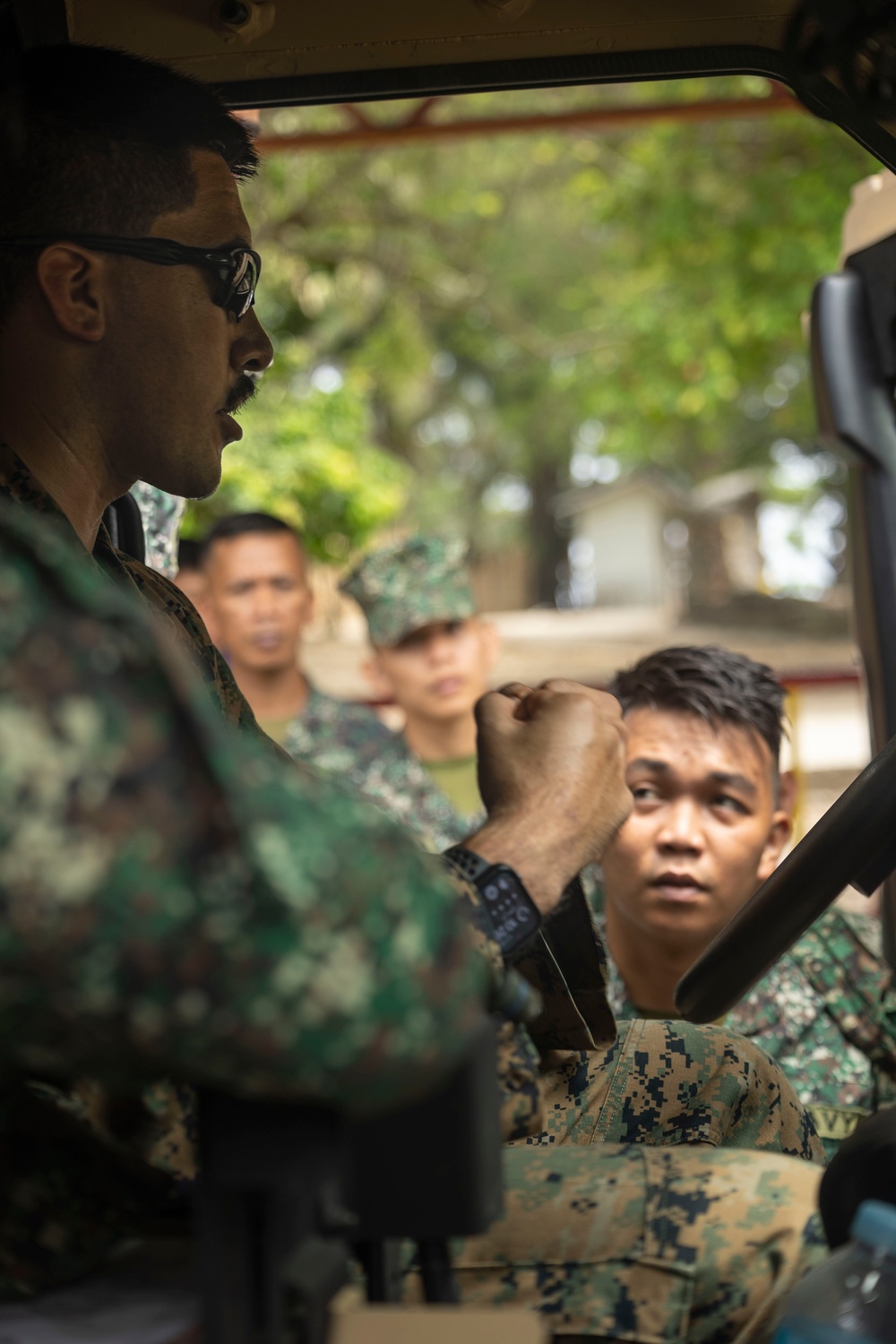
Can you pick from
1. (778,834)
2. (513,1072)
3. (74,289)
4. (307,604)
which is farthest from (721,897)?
(307,604)

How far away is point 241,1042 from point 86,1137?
1.07ft

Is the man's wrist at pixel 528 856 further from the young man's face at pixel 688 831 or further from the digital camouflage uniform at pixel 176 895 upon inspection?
the young man's face at pixel 688 831

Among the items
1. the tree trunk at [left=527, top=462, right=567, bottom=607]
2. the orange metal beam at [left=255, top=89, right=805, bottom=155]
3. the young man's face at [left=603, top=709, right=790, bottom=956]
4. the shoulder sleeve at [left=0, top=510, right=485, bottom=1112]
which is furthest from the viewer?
the tree trunk at [left=527, top=462, right=567, bottom=607]

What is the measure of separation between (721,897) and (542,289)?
20642 mm

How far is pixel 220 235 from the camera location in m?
1.47

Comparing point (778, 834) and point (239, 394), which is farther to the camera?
point (778, 834)

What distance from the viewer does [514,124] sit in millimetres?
5988

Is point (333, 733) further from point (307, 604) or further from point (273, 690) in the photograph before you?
point (307, 604)

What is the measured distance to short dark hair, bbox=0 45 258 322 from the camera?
4.62ft

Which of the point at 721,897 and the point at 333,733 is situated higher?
the point at 333,733

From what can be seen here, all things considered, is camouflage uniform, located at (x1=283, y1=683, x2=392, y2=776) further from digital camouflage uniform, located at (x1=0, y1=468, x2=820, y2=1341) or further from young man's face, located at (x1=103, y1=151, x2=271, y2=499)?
digital camouflage uniform, located at (x1=0, y1=468, x2=820, y2=1341)

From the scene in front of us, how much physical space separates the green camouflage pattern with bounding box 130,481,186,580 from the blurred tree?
4.53 ft

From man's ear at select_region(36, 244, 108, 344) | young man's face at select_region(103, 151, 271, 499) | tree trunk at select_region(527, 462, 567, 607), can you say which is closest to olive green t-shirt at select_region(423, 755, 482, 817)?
young man's face at select_region(103, 151, 271, 499)

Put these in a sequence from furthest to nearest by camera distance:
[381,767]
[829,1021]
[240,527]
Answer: [240,527]
[381,767]
[829,1021]
